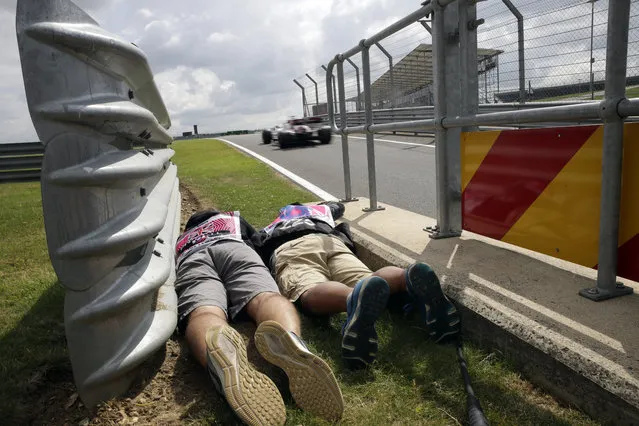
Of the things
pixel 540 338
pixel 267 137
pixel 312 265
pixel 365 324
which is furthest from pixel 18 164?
pixel 540 338

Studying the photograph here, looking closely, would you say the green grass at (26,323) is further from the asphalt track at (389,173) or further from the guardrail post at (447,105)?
the asphalt track at (389,173)

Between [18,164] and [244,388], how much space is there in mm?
11761

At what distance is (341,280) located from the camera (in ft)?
9.25

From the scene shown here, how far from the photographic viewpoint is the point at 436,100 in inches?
126

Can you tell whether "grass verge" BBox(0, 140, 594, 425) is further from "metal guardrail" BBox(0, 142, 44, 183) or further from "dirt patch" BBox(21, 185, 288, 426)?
"metal guardrail" BBox(0, 142, 44, 183)

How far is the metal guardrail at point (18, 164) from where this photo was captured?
11.2 metres

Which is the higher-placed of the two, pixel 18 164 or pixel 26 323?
pixel 18 164

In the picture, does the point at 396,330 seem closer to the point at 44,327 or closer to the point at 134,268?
the point at 134,268

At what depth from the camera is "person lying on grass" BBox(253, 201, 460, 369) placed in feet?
6.87

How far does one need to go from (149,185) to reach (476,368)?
5.54 ft

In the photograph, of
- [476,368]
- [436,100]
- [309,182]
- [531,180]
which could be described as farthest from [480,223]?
[309,182]

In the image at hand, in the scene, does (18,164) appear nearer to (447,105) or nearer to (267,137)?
(267,137)

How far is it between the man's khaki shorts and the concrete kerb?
0.29 metres

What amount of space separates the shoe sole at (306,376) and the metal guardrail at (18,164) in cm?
1104
